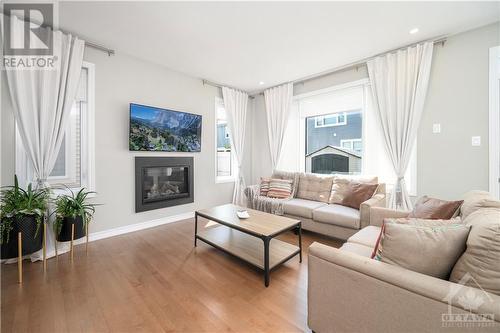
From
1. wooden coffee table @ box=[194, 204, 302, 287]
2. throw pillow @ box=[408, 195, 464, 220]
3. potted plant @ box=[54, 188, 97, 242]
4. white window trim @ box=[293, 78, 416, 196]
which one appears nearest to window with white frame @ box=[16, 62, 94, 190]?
potted plant @ box=[54, 188, 97, 242]

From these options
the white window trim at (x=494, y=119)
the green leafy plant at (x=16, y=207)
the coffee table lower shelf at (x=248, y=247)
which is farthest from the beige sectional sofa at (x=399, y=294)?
the green leafy plant at (x=16, y=207)

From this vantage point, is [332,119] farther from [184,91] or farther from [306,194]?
[184,91]

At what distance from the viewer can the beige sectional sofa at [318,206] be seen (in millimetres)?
2631

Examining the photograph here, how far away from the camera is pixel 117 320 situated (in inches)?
58.6

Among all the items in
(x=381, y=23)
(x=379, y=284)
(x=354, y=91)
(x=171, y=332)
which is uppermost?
(x=381, y=23)

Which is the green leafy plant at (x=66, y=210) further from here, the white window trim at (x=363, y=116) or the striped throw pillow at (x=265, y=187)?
the white window trim at (x=363, y=116)

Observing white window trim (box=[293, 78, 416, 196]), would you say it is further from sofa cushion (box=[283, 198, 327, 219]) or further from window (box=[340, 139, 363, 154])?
sofa cushion (box=[283, 198, 327, 219])

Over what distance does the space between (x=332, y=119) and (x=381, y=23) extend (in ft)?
5.75

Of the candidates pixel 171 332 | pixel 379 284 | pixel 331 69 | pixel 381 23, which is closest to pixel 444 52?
pixel 381 23

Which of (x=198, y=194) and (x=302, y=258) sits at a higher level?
(x=198, y=194)

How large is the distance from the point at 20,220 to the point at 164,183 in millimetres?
1841

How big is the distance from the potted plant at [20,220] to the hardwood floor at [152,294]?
28cm

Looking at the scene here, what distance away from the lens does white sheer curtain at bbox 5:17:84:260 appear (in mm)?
2311

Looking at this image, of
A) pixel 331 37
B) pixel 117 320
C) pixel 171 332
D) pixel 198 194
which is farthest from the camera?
pixel 198 194
